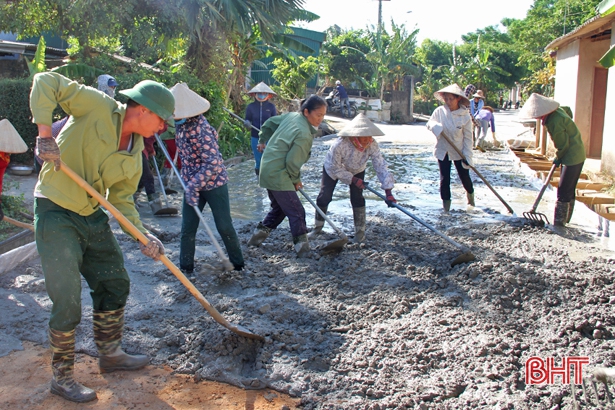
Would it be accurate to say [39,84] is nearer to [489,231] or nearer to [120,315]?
[120,315]

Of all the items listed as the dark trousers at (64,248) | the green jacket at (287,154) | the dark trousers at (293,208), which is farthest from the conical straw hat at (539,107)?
the dark trousers at (64,248)

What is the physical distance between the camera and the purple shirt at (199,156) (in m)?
4.67

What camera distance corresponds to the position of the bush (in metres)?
10.1

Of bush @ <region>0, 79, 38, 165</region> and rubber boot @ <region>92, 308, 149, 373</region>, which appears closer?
rubber boot @ <region>92, 308, 149, 373</region>

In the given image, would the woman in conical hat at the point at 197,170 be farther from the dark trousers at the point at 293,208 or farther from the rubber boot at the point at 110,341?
the rubber boot at the point at 110,341

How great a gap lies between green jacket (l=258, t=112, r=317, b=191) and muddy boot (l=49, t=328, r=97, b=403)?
2.64 meters

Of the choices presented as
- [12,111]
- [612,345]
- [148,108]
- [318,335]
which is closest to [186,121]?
[148,108]

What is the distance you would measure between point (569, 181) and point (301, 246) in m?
3.45

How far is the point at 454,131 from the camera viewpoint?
7574 millimetres

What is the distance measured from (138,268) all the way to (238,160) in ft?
26.1

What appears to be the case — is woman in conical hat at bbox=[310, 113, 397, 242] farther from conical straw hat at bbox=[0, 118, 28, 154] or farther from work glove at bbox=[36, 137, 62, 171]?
work glove at bbox=[36, 137, 62, 171]

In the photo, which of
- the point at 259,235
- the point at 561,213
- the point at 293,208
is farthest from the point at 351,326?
the point at 561,213

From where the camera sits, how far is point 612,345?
3469 millimetres

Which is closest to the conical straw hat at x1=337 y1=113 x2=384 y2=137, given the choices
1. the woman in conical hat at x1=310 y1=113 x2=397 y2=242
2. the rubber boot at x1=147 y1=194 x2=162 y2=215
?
the woman in conical hat at x1=310 y1=113 x2=397 y2=242
